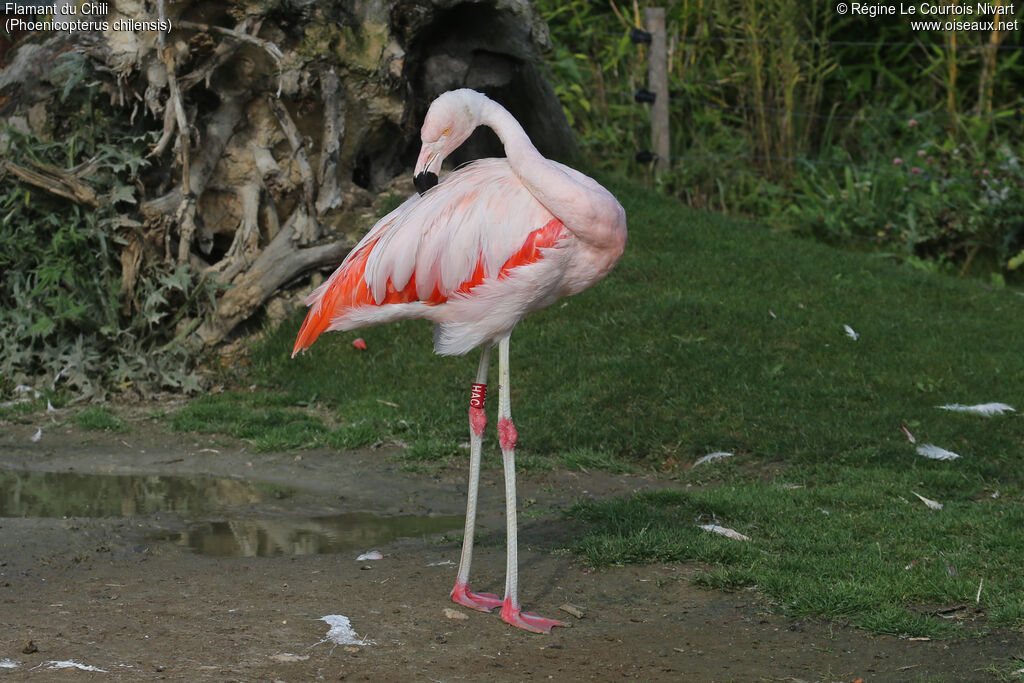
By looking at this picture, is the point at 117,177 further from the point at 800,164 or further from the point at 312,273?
the point at 800,164

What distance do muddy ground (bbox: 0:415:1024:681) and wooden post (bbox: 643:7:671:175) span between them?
6.61 m

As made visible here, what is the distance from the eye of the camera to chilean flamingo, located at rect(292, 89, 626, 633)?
4.25 metres

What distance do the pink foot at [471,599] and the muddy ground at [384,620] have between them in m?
0.04

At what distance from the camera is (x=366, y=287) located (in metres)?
4.54

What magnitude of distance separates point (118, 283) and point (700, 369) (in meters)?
3.82

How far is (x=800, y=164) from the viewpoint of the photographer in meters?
12.1

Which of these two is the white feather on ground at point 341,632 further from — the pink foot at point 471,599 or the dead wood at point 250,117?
the dead wood at point 250,117

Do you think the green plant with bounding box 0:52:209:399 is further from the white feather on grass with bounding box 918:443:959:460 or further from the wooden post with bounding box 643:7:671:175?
the wooden post with bounding box 643:7:671:175

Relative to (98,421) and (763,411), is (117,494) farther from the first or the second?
(763,411)

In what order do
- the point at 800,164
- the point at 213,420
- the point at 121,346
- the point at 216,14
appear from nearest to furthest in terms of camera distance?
1. the point at 213,420
2. the point at 121,346
3. the point at 216,14
4. the point at 800,164

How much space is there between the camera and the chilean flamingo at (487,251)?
13.9 ft

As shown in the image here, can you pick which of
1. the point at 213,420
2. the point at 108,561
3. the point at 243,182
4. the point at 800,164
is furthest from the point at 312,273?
the point at 800,164
